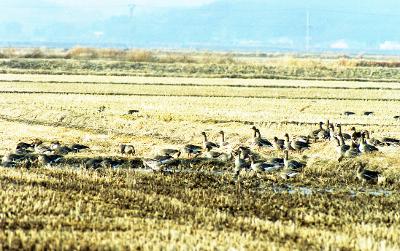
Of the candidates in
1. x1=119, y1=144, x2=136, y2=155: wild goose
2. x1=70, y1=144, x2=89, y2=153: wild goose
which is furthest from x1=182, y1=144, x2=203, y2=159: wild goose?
x1=70, y1=144, x2=89, y2=153: wild goose

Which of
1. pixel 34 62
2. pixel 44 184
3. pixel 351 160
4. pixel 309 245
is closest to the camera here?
pixel 309 245

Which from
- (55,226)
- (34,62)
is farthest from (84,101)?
(34,62)

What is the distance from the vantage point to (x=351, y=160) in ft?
72.3

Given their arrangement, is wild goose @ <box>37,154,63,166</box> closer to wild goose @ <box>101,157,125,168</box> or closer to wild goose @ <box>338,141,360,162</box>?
wild goose @ <box>101,157,125,168</box>

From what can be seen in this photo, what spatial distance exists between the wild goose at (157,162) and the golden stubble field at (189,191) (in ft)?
2.58

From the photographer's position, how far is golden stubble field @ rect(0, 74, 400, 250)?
1315 centimetres

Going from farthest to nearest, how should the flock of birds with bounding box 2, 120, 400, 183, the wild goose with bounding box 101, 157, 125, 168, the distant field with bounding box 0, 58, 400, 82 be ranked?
the distant field with bounding box 0, 58, 400, 82 → the wild goose with bounding box 101, 157, 125, 168 → the flock of birds with bounding box 2, 120, 400, 183

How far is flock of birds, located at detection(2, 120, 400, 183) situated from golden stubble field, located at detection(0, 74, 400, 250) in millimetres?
333

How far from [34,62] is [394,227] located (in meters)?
73.2

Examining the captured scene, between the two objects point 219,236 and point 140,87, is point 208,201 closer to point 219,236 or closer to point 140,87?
point 219,236

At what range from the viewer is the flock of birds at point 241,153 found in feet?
69.9

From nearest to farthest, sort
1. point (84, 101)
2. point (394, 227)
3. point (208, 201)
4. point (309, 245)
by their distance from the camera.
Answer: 1. point (309, 245)
2. point (394, 227)
3. point (208, 201)
4. point (84, 101)

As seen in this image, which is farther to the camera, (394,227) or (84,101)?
(84,101)

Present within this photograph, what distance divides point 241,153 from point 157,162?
3.26 m
